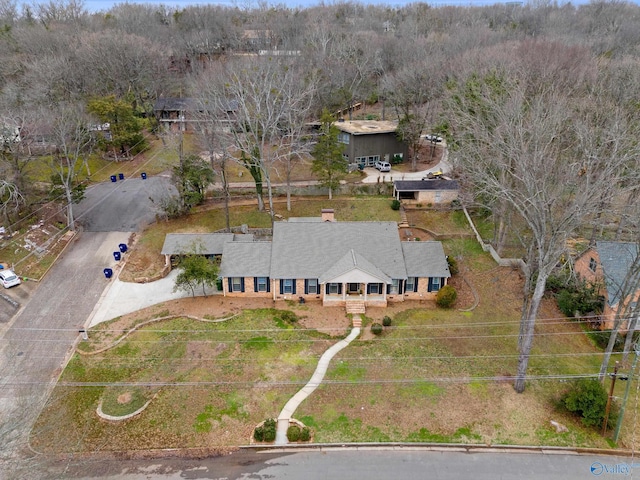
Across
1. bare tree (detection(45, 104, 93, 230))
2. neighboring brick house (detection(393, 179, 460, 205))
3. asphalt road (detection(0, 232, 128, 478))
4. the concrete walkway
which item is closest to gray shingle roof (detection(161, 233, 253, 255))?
asphalt road (detection(0, 232, 128, 478))

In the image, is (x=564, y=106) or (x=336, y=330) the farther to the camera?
(x=564, y=106)

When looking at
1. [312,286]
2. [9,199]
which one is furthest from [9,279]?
[312,286]

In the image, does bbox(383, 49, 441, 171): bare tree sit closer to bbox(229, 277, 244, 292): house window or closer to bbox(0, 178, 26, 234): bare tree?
bbox(229, 277, 244, 292): house window

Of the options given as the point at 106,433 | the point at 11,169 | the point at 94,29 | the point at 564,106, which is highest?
the point at 94,29

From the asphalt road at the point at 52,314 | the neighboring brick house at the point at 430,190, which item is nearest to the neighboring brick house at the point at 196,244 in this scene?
the asphalt road at the point at 52,314

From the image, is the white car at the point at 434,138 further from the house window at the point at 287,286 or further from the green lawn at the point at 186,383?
the green lawn at the point at 186,383

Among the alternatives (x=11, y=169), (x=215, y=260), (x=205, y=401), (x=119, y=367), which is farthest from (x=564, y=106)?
(x=11, y=169)

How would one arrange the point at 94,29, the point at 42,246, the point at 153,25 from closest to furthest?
1. the point at 42,246
2. the point at 94,29
3. the point at 153,25

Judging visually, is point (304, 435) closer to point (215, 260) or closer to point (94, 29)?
point (215, 260)
